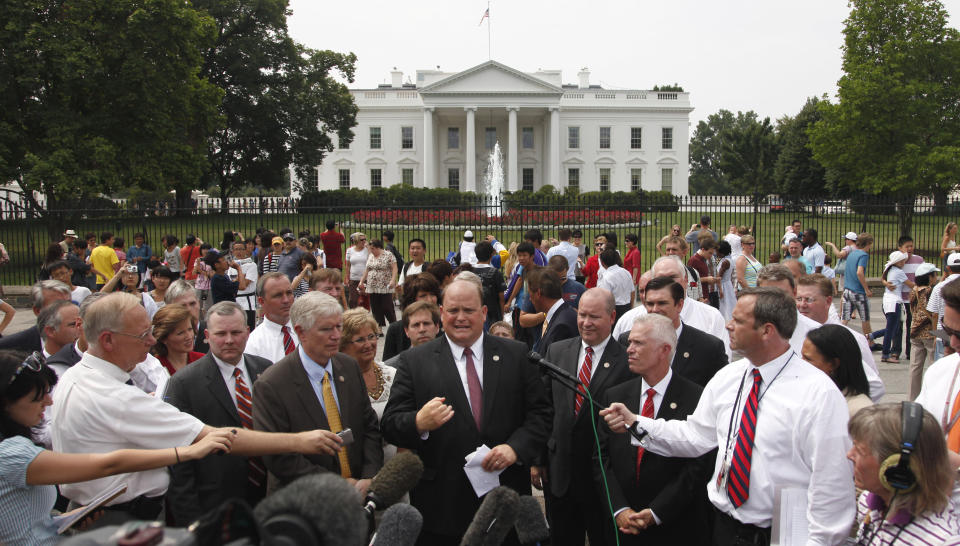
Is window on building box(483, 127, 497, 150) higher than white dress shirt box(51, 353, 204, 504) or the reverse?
higher

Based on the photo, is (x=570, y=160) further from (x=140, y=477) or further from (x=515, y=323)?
(x=140, y=477)

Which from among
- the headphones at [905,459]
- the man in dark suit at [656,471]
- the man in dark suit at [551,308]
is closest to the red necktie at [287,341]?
the man in dark suit at [551,308]

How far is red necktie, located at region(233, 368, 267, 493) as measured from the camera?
3.94m

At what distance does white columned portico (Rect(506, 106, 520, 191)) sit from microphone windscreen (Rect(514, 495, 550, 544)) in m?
59.6

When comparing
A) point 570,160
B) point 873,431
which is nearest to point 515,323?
point 873,431

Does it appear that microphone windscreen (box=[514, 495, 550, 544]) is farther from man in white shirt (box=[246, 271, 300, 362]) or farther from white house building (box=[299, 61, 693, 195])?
white house building (box=[299, 61, 693, 195])

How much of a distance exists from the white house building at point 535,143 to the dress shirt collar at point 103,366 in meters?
61.4

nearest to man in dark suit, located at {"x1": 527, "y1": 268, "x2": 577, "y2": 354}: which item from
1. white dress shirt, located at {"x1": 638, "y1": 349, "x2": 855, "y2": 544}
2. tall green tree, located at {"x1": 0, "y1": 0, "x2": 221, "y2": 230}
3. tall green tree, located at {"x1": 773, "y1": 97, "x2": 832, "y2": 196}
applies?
white dress shirt, located at {"x1": 638, "y1": 349, "x2": 855, "y2": 544}

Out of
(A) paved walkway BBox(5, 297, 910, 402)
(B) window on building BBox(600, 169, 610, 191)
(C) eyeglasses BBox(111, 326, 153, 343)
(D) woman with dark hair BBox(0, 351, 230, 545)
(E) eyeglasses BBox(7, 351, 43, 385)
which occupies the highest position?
(B) window on building BBox(600, 169, 610, 191)

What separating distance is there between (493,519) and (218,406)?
1758 mm

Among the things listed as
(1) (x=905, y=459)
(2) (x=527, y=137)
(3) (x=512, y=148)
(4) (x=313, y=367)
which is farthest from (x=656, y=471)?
→ (2) (x=527, y=137)

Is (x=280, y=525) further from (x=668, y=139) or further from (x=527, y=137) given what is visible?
(x=668, y=139)

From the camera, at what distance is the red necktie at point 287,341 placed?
5386mm

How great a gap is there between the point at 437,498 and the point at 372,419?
62 cm
